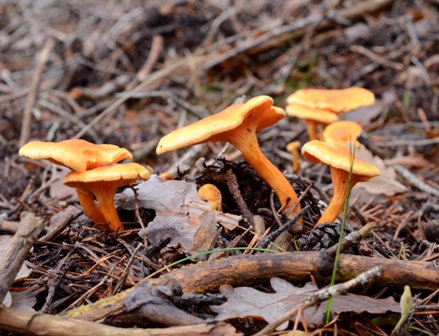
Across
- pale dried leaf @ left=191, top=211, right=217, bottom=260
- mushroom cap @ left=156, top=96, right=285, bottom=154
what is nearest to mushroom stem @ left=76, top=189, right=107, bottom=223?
mushroom cap @ left=156, top=96, right=285, bottom=154

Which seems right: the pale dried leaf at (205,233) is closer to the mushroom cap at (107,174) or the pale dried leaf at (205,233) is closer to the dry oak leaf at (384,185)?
the mushroom cap at (107,174)

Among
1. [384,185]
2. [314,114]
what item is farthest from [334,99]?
[384,185]

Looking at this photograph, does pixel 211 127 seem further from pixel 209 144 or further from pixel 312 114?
pixel 209 144

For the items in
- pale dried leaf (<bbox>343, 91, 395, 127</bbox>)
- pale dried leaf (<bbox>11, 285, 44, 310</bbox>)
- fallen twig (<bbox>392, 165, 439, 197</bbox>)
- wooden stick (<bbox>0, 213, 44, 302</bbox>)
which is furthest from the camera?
pale dried leaf (<bbox>343, 91, 395, 127</bbox>)

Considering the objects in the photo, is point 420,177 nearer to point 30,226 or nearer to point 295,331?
point 295,331

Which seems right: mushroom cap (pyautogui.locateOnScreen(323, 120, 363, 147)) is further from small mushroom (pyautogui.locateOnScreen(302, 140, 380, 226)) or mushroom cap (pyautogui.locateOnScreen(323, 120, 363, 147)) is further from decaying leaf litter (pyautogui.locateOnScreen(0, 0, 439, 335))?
small mushroom (pyautogui.locateOnScreen(302, 140, 380, 226))

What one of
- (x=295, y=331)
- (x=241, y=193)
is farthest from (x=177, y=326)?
(x=241, y=193)
